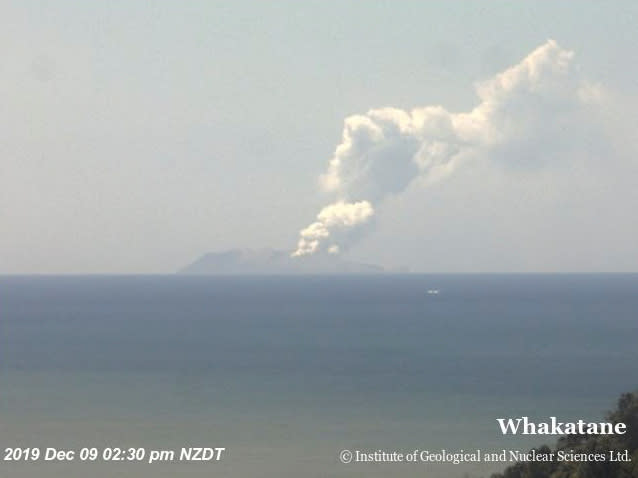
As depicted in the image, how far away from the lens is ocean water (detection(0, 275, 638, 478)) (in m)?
42.9

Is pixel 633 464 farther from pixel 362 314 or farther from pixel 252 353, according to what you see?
pixel 362 314

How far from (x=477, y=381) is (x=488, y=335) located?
37.4 meters

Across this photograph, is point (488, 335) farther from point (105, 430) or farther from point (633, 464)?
point (633, 464)

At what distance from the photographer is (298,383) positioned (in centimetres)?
6800

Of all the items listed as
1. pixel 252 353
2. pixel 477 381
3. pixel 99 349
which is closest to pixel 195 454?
pixel 477 381

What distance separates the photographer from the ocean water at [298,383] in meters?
42.9

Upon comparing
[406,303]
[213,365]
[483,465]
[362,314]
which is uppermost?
[406,303]

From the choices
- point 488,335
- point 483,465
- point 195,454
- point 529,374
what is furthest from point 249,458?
point 488,335

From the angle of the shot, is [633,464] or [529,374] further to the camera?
[529,374]

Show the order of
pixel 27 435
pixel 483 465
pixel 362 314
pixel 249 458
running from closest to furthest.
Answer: pixel 483 465
pixel 249 458
pixel 27 435
pixel 362 314

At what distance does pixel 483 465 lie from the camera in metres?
37.3

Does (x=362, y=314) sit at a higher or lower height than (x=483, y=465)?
higher

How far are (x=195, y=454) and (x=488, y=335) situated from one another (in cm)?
6861

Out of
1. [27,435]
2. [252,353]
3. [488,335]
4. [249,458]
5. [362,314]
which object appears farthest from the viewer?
[362,314]
